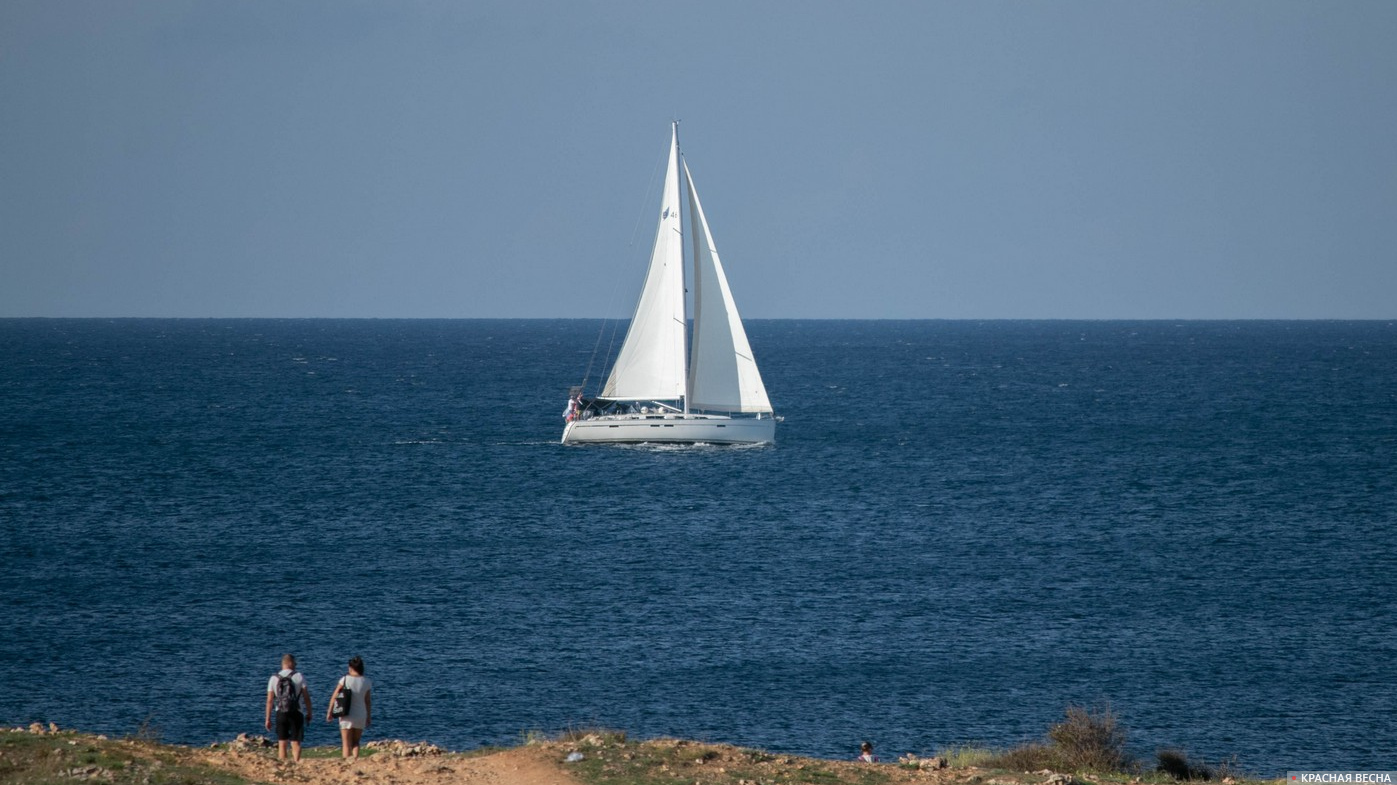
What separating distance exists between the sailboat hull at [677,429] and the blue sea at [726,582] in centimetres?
162

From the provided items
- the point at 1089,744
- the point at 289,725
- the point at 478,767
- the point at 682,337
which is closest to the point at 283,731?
the point at 289,725

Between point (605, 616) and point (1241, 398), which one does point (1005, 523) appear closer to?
point (605, 616)

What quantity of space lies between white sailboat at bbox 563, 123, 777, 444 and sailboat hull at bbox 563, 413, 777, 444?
52 millimetres

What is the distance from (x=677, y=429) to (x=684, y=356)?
3849 millimetres

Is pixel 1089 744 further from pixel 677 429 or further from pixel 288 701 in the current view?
pixel 677 429

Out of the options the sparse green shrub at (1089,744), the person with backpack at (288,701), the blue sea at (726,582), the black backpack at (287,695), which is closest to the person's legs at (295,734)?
the person with backpack at (288,701)

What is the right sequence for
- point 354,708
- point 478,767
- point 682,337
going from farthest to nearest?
point 682,337 → point 354,708 → point 478,767

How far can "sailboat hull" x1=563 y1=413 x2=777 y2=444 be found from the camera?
260 ft

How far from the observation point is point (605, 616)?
153 ft

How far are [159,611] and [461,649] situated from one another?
10746 mm

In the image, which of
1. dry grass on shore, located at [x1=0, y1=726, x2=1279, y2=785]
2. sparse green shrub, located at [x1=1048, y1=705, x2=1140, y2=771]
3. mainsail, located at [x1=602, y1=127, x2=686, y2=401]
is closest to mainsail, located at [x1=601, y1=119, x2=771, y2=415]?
mainsail, located at [x1=602, y1=127, x2=686, y2=401]

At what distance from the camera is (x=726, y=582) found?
170 ft

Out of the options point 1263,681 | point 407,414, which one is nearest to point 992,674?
point 1263,681

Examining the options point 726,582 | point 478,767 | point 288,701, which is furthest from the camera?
point 726,582
